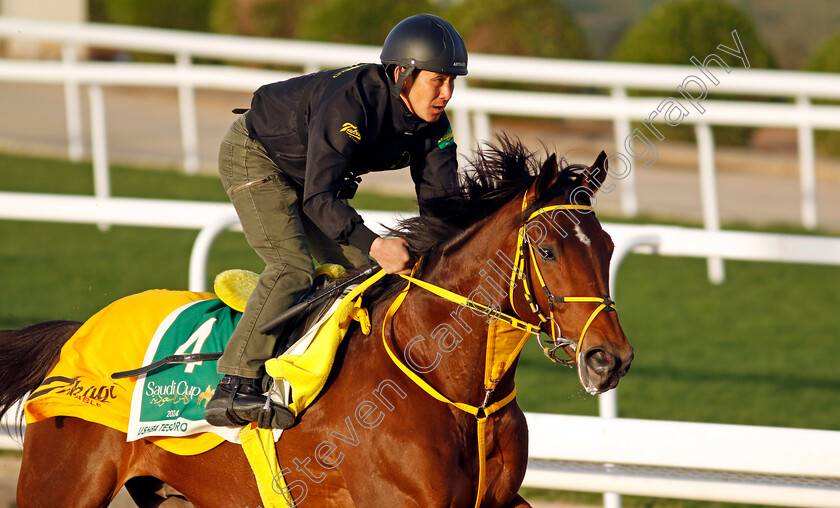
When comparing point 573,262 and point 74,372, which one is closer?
point 573,262

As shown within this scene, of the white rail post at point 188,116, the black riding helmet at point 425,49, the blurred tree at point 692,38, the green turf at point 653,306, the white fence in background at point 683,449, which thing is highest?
the blurred tree at point 692,38

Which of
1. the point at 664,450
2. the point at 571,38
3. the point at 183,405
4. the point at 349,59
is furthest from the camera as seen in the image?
the point at 571,38

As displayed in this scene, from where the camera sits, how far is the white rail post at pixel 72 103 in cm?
861

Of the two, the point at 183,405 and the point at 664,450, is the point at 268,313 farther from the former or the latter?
the point at 664,450

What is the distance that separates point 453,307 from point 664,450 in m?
1.13

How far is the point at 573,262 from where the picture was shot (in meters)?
2.84

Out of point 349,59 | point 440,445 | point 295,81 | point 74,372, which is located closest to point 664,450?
point 440,445

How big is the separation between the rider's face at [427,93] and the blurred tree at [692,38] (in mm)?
9246

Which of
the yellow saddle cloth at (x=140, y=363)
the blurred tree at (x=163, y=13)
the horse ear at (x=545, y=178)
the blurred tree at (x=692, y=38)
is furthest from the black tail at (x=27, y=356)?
the blurred tree at (x=163, y=13)

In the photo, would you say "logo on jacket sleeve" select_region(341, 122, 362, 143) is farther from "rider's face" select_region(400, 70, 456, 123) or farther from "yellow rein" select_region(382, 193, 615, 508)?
"yellow rein" select_region(382, 193, 615, 508)

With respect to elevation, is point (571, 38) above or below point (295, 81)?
above

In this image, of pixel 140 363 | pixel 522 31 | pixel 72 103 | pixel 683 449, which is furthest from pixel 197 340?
pixel 522 31

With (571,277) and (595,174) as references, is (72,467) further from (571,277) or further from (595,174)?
(595,174)

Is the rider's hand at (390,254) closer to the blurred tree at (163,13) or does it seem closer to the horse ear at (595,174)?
the horse ear at (595,174)
